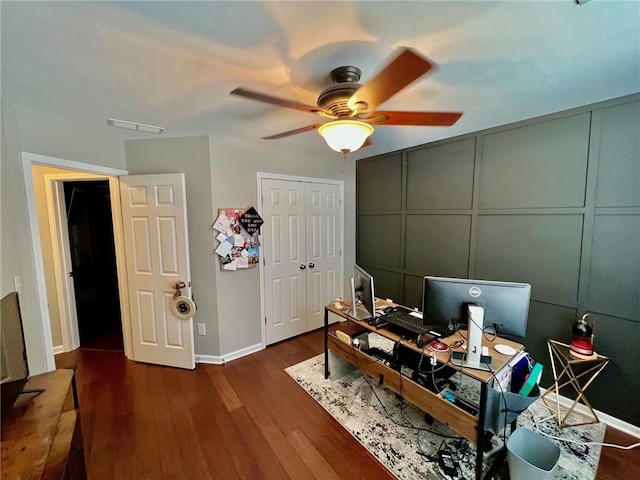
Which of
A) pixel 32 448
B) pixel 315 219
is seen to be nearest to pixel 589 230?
pixel 315 219

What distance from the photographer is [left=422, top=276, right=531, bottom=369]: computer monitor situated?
151 cm

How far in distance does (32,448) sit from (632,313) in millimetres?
3619

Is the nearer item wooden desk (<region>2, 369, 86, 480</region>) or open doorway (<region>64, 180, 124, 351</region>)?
wooden desk (<region>2, 369, 86, 480</region>)

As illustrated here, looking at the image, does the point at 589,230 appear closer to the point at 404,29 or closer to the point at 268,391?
the point at 404,29

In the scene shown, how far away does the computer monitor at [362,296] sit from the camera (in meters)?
2.03

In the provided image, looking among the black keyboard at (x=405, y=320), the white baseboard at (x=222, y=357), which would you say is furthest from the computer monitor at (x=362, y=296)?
the white baseboard at (x=222, y=357)

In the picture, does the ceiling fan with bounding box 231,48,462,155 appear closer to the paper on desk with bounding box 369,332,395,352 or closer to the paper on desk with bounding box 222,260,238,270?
the paper on desk with bounding box 222,260,238,270

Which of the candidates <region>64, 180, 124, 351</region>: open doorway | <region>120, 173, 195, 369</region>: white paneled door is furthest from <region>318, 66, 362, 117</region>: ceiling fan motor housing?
<region>64, 180, 124, 351</region>: open doorway

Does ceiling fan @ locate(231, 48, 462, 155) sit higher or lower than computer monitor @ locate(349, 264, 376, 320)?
higher

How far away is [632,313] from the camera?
1.88 m

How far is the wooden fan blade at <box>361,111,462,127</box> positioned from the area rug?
218 cm

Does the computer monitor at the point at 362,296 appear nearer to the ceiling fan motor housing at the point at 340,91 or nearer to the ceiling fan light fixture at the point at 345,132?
the ceiling fan light fixture at the point at 345,132

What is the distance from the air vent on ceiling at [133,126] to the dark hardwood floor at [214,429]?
8.04 feet

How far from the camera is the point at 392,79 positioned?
3.69 feet
